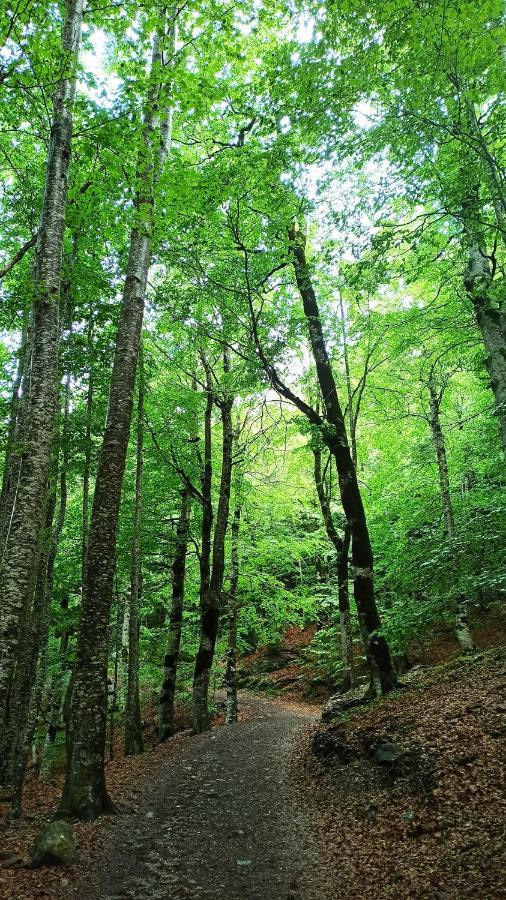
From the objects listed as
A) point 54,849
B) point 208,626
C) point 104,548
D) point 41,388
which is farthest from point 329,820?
point 208,626

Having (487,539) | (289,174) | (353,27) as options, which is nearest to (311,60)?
(353,27)

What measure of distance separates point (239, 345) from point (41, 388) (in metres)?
7.77

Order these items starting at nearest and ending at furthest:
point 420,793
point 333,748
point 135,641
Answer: point 420,793 < point 333,748 < point 135,641

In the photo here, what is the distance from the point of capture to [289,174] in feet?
33.7

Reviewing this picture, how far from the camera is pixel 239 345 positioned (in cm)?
1273

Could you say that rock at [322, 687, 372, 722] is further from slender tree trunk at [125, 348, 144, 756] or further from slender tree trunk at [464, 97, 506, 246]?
slender tree trunk at [464, 97, 506, 246]

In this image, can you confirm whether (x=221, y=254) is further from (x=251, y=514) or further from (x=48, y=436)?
(x=251, y=514)

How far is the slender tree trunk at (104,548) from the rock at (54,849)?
106cm

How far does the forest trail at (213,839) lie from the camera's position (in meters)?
4.84

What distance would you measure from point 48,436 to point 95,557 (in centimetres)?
244

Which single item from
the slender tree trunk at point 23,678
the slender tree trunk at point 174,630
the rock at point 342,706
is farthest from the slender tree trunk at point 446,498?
the slender tree trunk at point 23,678

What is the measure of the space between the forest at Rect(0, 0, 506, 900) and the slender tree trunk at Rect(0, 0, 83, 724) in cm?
3

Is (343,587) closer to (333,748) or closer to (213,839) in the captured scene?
(333,748)

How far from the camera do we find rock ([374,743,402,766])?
272 inches
